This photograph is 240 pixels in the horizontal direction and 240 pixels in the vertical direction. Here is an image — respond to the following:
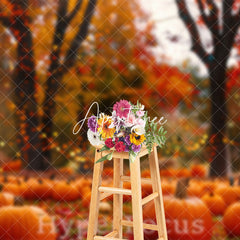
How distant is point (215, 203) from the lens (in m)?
2.94

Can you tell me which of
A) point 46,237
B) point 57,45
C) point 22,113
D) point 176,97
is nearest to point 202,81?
point 176,97

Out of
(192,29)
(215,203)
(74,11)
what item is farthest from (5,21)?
(215,203)

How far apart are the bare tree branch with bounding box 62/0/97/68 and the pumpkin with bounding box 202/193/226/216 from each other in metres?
1.10

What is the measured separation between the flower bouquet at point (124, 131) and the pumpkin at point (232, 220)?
3.02 ft

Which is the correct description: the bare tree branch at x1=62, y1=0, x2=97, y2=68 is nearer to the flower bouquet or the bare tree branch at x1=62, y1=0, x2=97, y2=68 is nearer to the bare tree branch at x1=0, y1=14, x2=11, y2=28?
the bare tree branch at x1=0, y1=14, x2=11, y2=28

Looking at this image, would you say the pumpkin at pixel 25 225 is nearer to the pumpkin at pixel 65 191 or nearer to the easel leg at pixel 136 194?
the pumpkin at pixel 65 191

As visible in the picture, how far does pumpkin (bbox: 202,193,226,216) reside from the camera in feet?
9.64

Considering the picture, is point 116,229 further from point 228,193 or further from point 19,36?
point 19,36

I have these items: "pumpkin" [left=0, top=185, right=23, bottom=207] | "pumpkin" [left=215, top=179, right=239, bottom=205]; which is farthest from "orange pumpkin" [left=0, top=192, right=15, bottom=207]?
"pumpkin" [left=215, top=179, right=239, bottom=205]

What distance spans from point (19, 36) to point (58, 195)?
0.96 metres

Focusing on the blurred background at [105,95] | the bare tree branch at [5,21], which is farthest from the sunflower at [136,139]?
the bare tree branch at [5,21]

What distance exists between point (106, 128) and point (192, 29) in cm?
109

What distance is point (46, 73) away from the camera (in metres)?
3.00

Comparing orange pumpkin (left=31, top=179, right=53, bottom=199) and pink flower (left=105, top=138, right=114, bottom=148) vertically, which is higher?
orange pumpkin (left=31, top=179, right=53, bottom=199)
